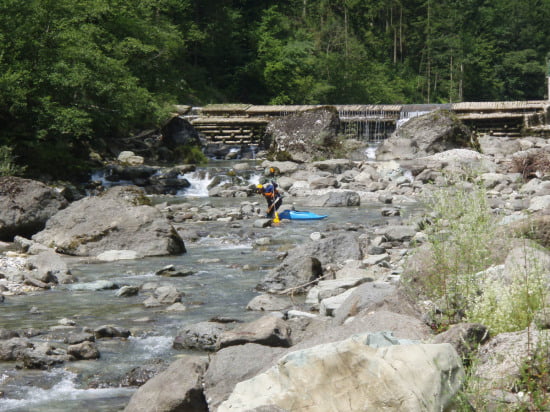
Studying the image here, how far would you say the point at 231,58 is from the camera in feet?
146

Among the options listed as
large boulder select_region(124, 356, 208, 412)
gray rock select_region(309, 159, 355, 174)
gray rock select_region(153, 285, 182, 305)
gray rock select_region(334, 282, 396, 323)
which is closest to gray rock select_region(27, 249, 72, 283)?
gray rock select_region(153, 285, 182, 305)

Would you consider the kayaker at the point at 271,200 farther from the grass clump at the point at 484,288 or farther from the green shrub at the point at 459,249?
the green shrub at the point at 459,249

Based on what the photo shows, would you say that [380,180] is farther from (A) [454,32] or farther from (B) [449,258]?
(A) [454,32]

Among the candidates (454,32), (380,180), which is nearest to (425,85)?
(454,32)

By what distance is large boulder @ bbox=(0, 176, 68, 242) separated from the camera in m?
13.1

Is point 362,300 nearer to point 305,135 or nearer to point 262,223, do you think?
point 262,223

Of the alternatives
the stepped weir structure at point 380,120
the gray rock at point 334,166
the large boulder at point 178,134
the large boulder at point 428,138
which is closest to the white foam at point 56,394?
the gray rock at point 334,166

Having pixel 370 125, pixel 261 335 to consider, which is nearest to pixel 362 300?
pixel 261 335

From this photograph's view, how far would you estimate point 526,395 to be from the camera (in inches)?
152

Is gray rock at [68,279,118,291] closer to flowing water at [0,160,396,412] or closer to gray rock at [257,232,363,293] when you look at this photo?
flowing water at [0,160,396,412]

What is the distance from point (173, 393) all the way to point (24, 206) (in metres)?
9.39

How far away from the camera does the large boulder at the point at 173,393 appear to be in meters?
4.79

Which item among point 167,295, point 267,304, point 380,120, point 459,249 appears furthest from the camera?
point 380,120

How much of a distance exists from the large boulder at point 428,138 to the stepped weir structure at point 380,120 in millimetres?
3667
